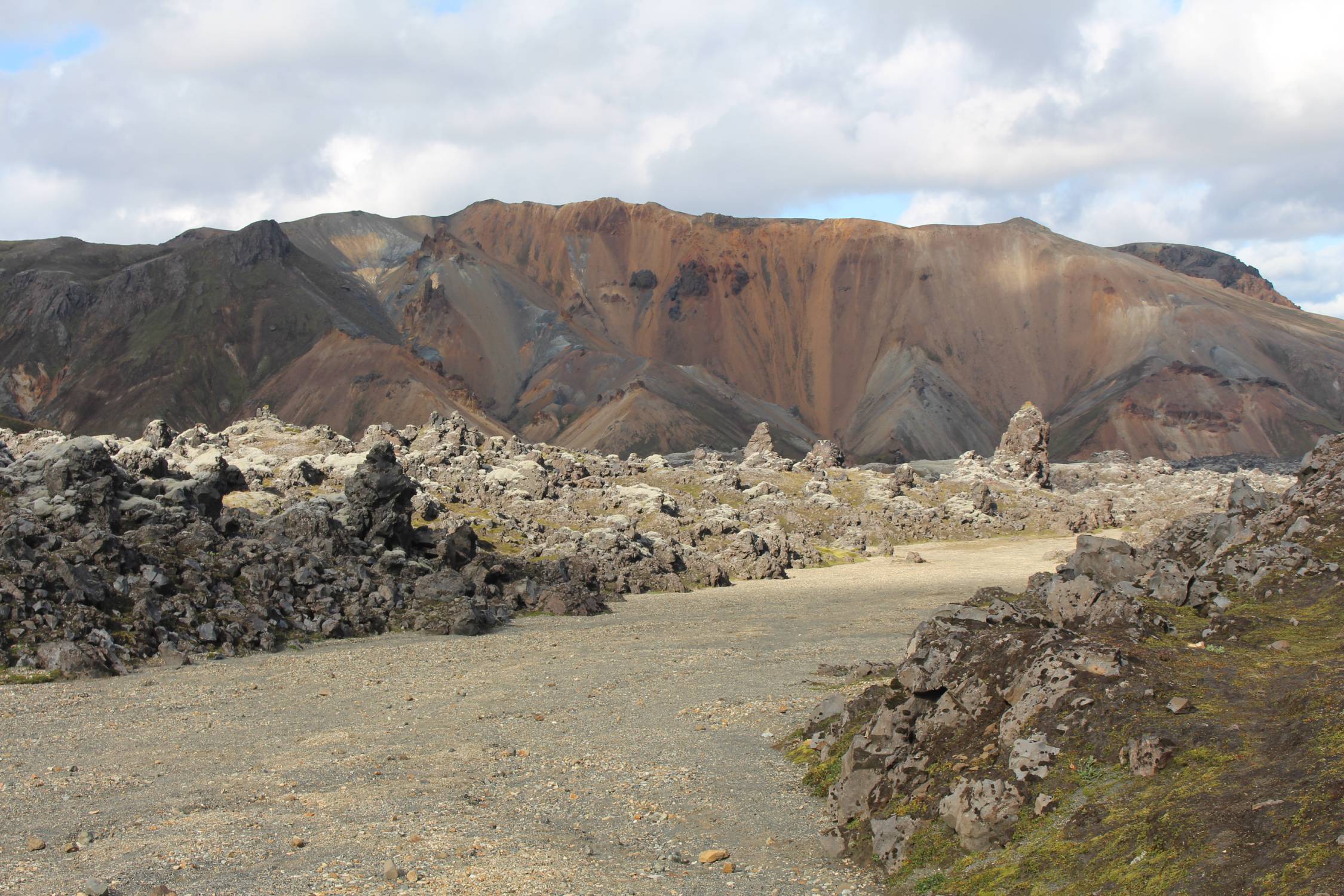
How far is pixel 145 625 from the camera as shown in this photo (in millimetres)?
29953

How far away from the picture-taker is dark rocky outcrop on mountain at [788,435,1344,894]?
10203mm

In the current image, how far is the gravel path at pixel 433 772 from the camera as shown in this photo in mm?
13133

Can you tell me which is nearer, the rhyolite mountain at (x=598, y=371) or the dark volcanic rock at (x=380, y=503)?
the dark volcanic rock at (x=380, y=503)

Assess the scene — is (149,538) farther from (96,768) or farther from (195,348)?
(195,348)

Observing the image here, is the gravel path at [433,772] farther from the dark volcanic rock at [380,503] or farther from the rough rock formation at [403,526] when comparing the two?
the dark volcanic rock at [380,503]

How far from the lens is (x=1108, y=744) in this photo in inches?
488

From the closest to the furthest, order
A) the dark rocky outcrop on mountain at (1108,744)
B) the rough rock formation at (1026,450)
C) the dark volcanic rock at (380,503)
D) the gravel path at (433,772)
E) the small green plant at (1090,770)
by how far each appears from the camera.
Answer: the dark rocky outcrop on mountain at (1108,744) < the small green plant at (1090,770) < the gravel path at (433,772) < the dark volcanic rock at (380,503) < the rough rock formation at (1026,450)

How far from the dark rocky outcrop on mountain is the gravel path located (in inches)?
44.3

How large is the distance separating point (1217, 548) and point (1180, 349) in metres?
173

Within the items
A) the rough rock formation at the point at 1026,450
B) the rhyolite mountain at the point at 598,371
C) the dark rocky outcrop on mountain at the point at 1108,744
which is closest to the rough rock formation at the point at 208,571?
the dark rocky outcrop on mountain at the point at 1108,744

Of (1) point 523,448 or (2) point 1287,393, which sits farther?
(2) point 1287,393

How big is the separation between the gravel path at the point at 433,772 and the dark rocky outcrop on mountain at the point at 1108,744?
3.70 feet

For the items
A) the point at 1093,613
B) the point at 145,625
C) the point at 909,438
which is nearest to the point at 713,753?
the point at 1093,613

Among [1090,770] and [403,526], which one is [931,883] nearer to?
[1090,770]
